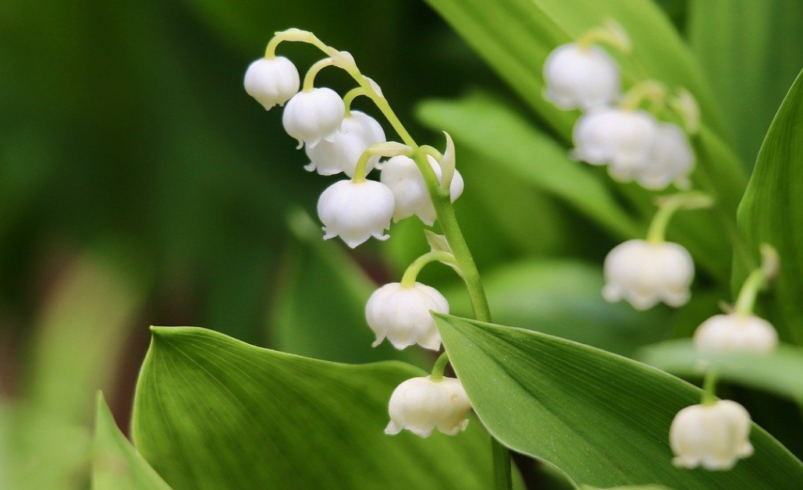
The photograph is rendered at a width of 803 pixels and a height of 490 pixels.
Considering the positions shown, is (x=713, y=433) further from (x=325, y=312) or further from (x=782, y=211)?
(x=325, y=312)

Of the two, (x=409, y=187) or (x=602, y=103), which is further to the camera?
(x=602, y=103)

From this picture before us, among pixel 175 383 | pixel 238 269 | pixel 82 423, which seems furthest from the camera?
pixel 238 269

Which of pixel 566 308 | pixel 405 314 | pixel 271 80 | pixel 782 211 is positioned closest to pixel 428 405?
pixel 405 314

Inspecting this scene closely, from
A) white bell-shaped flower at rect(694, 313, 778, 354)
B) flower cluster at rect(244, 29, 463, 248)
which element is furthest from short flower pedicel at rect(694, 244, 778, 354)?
flower cluster at rect(244, 29, 463, 248)

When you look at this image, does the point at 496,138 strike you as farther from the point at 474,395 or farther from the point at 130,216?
the point at 130,216

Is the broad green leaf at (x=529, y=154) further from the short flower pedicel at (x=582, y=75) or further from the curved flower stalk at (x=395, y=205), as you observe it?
the curved flower stalk at (x=395, y=205)

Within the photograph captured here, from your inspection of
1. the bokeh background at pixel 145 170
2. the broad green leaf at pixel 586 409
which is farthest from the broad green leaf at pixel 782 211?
the bokeh background at pixel 145 170

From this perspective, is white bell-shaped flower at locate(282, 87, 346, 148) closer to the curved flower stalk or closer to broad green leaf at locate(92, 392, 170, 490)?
the curved flower stalk

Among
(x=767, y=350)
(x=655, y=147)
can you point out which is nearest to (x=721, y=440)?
(x=767, y=350)
